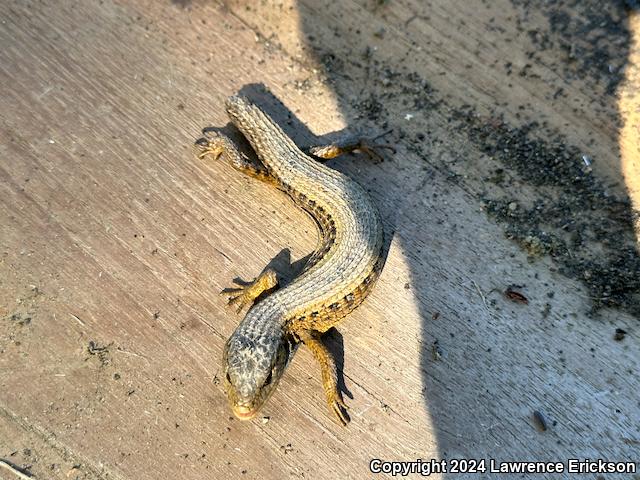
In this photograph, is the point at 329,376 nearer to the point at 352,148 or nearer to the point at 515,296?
the point at 515,296

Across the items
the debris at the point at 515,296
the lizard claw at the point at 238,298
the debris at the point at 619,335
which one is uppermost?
the debris at the point at 619,335

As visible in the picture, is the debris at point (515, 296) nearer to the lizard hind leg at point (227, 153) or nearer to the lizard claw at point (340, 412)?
the lizard claw at point (340, 412)

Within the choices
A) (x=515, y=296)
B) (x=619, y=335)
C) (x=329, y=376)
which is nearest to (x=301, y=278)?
(x=329, y=376)

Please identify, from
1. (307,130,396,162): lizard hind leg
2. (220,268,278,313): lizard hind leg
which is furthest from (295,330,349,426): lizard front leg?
(307,130,396,162): lizard hind leg

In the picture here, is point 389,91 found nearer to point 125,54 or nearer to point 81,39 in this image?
point 125,54

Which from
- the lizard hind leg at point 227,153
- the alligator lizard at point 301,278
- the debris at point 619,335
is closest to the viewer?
the alligator lizard at point 301,278

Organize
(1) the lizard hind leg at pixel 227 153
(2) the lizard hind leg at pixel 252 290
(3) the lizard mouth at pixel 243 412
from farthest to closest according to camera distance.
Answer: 1. (1) the lizard hind leg at pixel 227 153
2. (2) the lizard hind leg at pixel 252 290
3. (3) the lizard mouth at pixel 243 412

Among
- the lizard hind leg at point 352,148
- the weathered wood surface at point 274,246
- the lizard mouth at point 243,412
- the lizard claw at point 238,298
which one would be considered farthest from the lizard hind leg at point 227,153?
the lizard mouth at point 243,412

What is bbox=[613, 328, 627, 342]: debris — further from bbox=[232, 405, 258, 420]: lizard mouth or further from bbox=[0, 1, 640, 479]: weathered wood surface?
bbox=[232, 405, 258, 420]: lizard mouth
